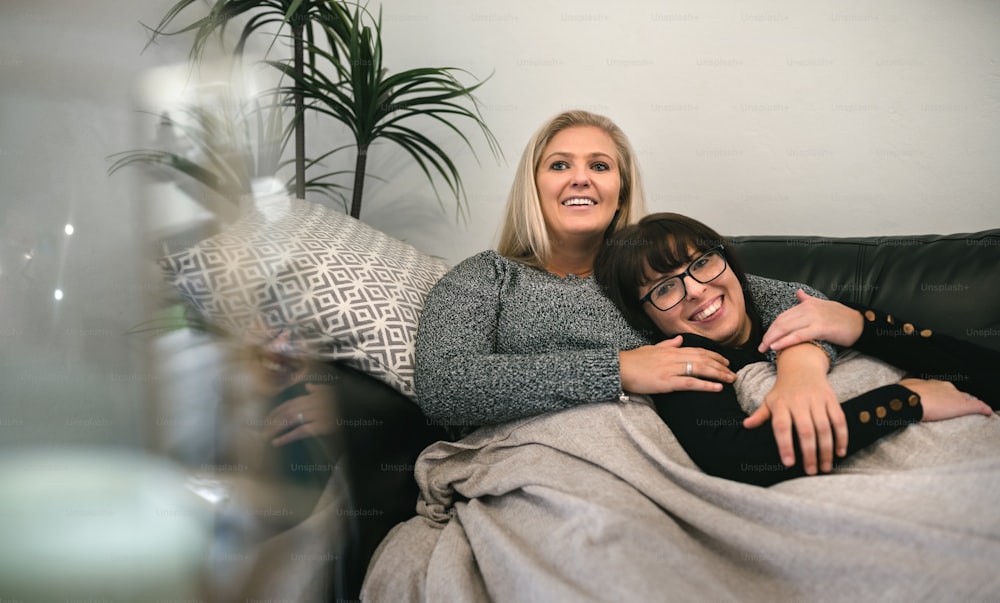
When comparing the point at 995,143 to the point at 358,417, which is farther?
the point at 995,143

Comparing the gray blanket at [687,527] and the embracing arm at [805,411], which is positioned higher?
the embracing arm at [805,411]

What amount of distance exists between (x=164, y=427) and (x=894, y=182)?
1961 millimetres

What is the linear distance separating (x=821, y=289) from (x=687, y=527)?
0.87 meters

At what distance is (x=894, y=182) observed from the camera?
178 centimetres

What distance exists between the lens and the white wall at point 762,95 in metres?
1.74

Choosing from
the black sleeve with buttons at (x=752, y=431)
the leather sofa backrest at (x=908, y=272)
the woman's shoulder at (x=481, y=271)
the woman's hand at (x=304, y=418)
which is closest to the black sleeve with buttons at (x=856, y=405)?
the black sleeve with buttons at (x=752, y=431)

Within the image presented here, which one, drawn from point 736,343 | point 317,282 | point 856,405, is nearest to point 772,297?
point 736,343

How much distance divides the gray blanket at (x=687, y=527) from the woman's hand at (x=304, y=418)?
0.80ft

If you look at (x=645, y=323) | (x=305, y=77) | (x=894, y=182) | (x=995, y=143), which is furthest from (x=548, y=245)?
(x=995, y=143)

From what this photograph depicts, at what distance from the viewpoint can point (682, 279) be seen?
108cm

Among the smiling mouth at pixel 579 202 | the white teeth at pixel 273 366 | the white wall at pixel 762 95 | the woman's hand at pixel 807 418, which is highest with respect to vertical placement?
the white wall at pixel 762 95

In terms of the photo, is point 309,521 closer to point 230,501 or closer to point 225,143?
point 230,501

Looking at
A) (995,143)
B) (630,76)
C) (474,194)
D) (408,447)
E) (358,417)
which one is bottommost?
(408,447)

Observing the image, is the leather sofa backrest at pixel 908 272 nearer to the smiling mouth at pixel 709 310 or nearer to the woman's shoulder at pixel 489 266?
the smiling mouth at pixel 709 310
